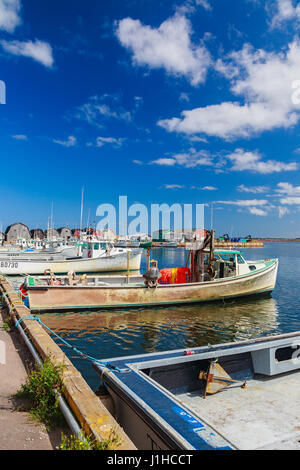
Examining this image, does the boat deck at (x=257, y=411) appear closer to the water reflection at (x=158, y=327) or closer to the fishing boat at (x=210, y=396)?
the fishing boat at (x=210, y=396)

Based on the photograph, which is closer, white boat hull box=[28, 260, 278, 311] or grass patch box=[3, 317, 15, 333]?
grass patch box=[3, 317, 15, 333]

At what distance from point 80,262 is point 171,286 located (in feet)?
49.8

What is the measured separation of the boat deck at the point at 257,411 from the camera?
4.26 metres

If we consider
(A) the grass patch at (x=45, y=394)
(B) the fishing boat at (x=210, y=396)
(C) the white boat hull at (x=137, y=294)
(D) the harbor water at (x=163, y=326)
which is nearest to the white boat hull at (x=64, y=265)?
(C) the white boat hull at (x=137, y=294)

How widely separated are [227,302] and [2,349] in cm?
1392

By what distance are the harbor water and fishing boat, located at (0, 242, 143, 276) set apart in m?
10.6

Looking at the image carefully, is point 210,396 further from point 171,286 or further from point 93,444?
point 171,286

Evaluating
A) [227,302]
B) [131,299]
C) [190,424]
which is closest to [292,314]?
[227,302]

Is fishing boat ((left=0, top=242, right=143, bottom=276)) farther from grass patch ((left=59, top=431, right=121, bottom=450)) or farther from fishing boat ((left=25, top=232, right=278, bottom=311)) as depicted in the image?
grass patch ((left=59, top=431, right=121, bottom=450))

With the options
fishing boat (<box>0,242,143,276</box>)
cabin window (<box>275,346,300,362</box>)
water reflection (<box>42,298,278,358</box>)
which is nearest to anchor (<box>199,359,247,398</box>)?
cabin window (<box>275,346,300,362</box>)

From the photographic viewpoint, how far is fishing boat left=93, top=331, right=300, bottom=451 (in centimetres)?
322

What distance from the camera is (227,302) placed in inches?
704

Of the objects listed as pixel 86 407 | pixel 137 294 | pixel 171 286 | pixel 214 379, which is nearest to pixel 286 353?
pixel 214 379

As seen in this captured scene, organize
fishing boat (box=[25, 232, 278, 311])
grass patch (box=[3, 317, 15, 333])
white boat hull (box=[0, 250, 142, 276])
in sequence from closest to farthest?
grass patch (box=[3, 317, 15, 333]) < fishing boat (box=[25, 232, 278, 311]) < white boat hull (box=[0, 250, 142, 276])
